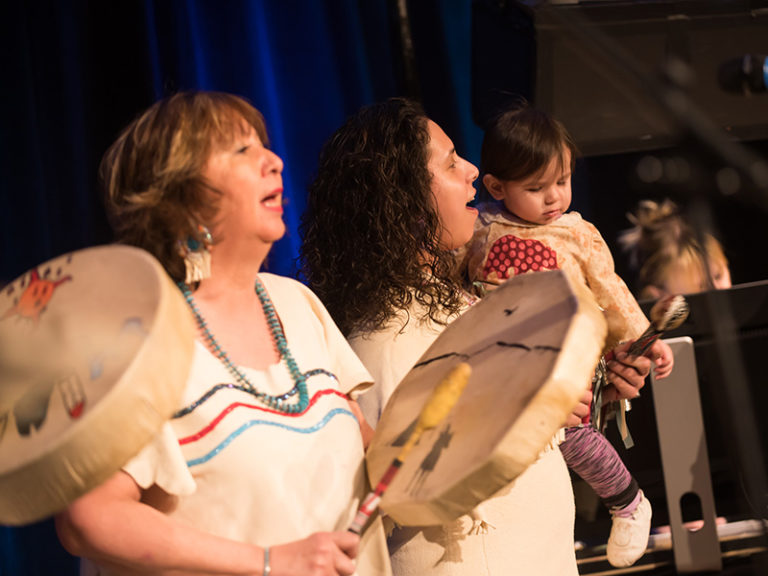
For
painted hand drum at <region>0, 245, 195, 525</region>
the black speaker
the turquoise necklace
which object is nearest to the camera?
painted hand drum at <region>0, 245, 195, 525</region>

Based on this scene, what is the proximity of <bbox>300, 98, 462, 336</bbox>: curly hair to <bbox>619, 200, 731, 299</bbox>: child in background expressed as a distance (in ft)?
3.88

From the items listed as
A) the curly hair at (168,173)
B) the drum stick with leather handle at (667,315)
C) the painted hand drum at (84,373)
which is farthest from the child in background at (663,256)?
the painted hand drum at (84,373)

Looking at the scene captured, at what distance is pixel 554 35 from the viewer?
225 centimetres

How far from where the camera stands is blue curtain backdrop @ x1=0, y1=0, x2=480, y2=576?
195cm

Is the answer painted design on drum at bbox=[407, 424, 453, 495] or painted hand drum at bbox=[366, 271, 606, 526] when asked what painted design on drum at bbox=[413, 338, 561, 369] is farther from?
painted design on drum at bbox=[407, 424, 453, 495]

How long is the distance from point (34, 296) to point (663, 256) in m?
1.99

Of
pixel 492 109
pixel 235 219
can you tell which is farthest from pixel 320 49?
pixel 235 219

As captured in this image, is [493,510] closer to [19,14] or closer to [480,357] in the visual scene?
[480,357]

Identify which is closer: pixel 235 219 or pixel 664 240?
pixel 235 219

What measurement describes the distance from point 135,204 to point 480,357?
18.4 inches

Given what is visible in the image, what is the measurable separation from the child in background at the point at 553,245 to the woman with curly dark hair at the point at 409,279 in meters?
0.28

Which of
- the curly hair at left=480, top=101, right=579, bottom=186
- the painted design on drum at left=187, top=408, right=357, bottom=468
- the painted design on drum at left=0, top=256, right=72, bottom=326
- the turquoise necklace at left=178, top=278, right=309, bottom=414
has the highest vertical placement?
the painted design on drum at left=0, top=256, right=72, bottom=326

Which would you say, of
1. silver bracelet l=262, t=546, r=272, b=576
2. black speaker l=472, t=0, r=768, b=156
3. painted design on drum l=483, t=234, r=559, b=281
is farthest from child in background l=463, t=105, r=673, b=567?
silver bracelet l=262, t=546, r=272, b=576

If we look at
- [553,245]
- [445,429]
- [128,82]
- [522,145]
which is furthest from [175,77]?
[445,429]
